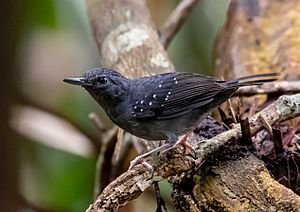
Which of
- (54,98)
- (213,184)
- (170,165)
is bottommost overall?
(54,98)

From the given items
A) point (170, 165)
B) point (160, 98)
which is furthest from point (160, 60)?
point (170, 165)

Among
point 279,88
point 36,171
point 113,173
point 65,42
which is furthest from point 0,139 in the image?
point 279,88

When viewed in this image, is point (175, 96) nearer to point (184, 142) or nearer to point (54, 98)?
point (184, 142)

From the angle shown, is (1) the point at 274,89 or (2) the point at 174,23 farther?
(2) the point at 174,23


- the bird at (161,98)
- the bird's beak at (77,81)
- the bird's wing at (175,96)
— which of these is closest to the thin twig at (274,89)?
the bird at (161,98)

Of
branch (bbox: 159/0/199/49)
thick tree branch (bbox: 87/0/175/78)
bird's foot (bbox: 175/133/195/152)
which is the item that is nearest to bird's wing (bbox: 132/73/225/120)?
bird's foot (bbox: 175/133/195/152)

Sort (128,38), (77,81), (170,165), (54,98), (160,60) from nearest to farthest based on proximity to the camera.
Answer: (170,165), (77,81), (160,60), (128,38), (54,98)

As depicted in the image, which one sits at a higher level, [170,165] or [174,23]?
[174,23]

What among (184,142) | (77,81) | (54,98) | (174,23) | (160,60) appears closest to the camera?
(184,142)
